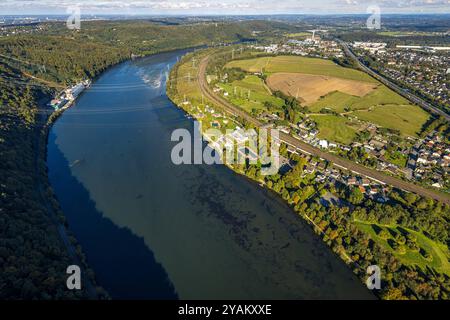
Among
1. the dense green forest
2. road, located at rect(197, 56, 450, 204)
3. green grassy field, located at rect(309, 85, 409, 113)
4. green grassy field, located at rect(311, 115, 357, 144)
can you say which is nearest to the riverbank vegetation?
road, located at rect(197, 56, 450, 204)

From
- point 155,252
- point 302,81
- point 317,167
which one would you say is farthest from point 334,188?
point 302,81

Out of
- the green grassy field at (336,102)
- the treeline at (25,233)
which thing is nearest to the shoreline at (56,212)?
the treeline at (25,233)

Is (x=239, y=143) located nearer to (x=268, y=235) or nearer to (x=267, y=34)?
(x=268, y=235)

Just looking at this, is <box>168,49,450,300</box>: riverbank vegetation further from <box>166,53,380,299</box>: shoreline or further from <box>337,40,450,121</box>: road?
<box>337,40,450,121</box>: road

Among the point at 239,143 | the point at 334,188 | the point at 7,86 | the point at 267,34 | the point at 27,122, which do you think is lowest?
the point at 334,188

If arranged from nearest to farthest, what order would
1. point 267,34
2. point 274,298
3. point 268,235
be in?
point 274,298 < point 268,235 < point 267,34

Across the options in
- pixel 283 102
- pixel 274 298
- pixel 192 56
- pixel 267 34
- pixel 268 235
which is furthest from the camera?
pixel 267 34

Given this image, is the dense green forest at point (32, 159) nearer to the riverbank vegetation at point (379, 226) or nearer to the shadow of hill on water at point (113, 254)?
the shadow of hill on water at point (113, 254)
